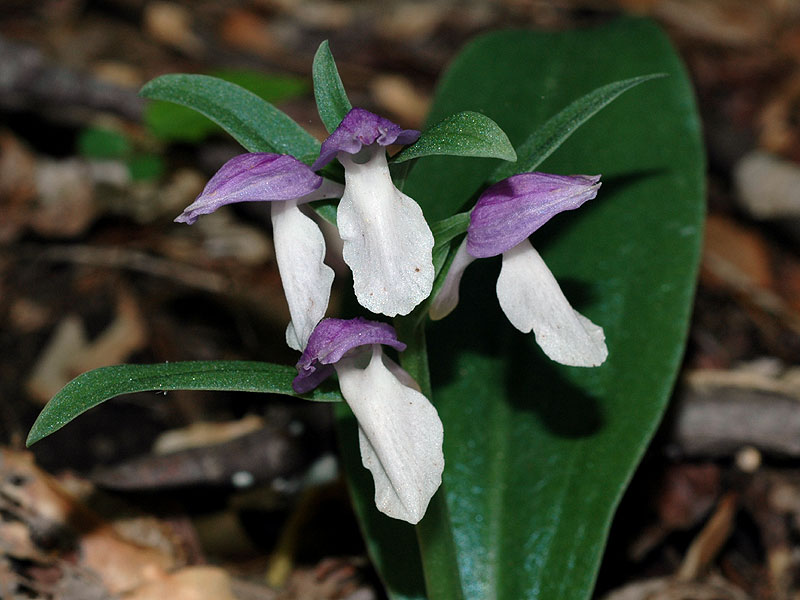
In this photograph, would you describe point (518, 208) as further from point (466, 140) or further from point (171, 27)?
point (171, 27)

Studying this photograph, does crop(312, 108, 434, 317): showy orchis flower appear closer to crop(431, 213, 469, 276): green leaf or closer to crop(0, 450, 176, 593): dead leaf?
crop(431, 213, 469, 276): green leaf

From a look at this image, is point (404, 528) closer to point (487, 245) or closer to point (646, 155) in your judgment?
point (487, 245)

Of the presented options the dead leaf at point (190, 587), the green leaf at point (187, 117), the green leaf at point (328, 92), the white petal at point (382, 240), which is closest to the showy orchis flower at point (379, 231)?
the white petal at point (382, 240)

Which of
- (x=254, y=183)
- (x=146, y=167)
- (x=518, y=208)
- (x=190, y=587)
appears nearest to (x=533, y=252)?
(x=518, y=208)

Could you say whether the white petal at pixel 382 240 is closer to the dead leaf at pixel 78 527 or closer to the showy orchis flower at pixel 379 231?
the showy orchis flower at pixel 379 231

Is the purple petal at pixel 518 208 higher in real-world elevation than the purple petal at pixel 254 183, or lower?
lower
